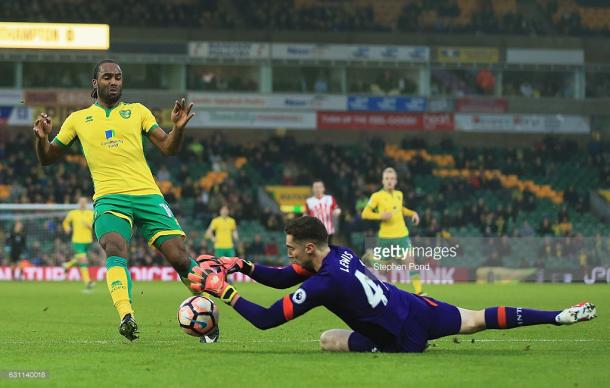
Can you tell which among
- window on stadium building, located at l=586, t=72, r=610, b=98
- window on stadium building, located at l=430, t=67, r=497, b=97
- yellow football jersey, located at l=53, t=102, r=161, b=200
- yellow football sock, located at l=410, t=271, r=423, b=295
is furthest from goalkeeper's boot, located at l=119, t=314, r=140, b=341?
window on stadium building, located at l=586, t=72, r=610, b=98

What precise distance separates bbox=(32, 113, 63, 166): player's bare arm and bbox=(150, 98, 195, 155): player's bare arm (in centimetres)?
92

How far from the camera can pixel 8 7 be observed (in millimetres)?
41500

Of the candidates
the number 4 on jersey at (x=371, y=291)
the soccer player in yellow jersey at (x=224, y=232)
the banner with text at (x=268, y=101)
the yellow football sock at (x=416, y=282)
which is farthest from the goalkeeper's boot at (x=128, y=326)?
the banner with text at (x=268, y=101)

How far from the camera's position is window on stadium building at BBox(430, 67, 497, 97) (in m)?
45.4

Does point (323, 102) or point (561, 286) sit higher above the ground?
point (323, 102)

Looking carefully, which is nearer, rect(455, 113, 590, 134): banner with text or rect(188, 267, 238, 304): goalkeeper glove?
rect(188, 267, 238, 304): goalkeeper glove

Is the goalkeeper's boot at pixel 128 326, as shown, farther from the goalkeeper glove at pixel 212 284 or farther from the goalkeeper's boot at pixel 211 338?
the goalkeeper glove at pixel 212 284

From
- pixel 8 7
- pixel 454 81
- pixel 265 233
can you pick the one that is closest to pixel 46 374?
pixel 265 233

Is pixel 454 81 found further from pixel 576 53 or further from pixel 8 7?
pixel 8 7

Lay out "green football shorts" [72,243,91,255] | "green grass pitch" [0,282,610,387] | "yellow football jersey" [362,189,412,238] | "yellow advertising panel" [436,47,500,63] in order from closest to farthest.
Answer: "green grass pitch" [0,282,610,387] → "yellow football jersey" [362,189,412,238] → "green football shorts" [72,243,91,255] → "yellow advertising panel" [436,47,500,63]

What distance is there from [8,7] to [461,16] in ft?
59.4

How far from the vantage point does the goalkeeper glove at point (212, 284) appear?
8.31 meters

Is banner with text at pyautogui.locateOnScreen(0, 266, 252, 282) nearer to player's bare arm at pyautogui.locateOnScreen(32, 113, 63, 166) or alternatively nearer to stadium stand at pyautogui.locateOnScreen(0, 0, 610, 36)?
stadium stand at pyautogui.locateOnScreen(0, 0, 610, 36)

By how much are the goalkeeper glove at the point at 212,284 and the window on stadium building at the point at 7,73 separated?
36.2 meters
